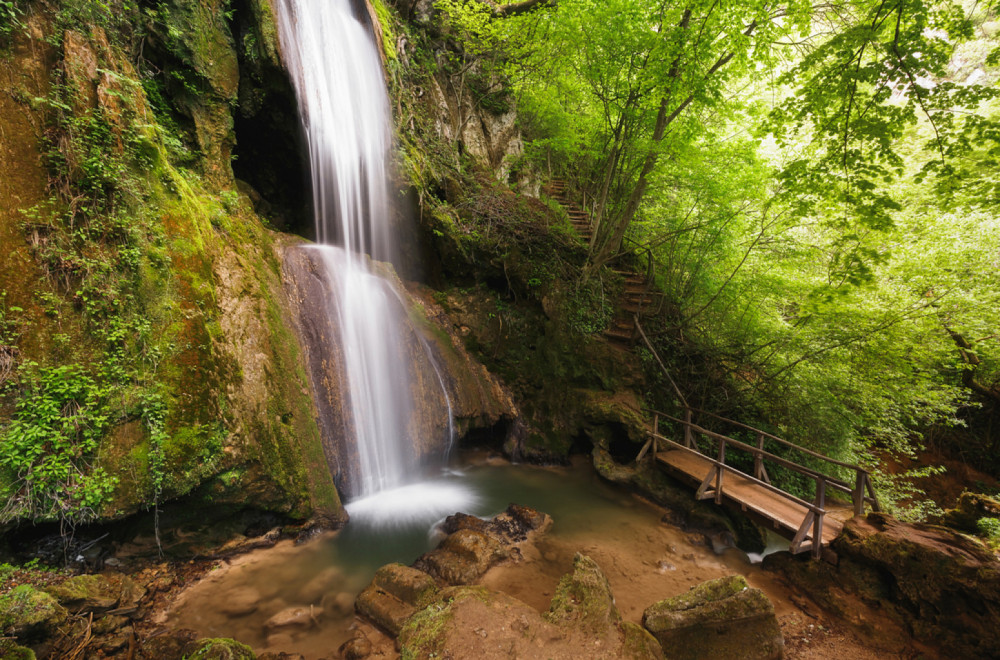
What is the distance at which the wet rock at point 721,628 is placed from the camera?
3781 mm

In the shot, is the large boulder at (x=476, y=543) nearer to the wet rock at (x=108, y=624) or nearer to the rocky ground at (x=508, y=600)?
the rocky ground at (x=508, y=600)

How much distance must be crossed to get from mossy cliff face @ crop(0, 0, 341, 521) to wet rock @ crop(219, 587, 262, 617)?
922 mm

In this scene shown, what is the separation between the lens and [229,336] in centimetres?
484

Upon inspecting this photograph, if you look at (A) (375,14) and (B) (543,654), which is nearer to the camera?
(B) (543,654)

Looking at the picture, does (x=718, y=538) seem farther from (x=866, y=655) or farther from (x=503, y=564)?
(x=503, y=564)

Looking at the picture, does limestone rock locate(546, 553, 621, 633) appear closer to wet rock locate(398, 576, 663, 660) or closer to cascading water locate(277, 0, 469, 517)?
wet rock locate(398, 576, 663, 660)

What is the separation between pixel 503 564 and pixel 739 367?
761 cm

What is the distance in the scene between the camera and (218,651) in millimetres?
3043

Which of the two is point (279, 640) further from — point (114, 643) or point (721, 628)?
point (721, 628)

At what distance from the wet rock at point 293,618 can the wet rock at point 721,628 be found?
3.50 meters

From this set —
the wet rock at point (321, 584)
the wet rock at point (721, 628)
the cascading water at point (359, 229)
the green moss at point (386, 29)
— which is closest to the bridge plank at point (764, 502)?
the wet rock at point (721, 628)

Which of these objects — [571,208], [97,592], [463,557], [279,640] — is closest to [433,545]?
[463,557]

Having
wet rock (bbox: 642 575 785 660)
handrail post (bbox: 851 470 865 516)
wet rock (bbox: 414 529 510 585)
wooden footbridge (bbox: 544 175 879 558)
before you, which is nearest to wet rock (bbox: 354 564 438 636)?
wet rock (bbox: 414 529 510 585)

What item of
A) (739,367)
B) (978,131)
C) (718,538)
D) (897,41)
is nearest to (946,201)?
(978,131)
